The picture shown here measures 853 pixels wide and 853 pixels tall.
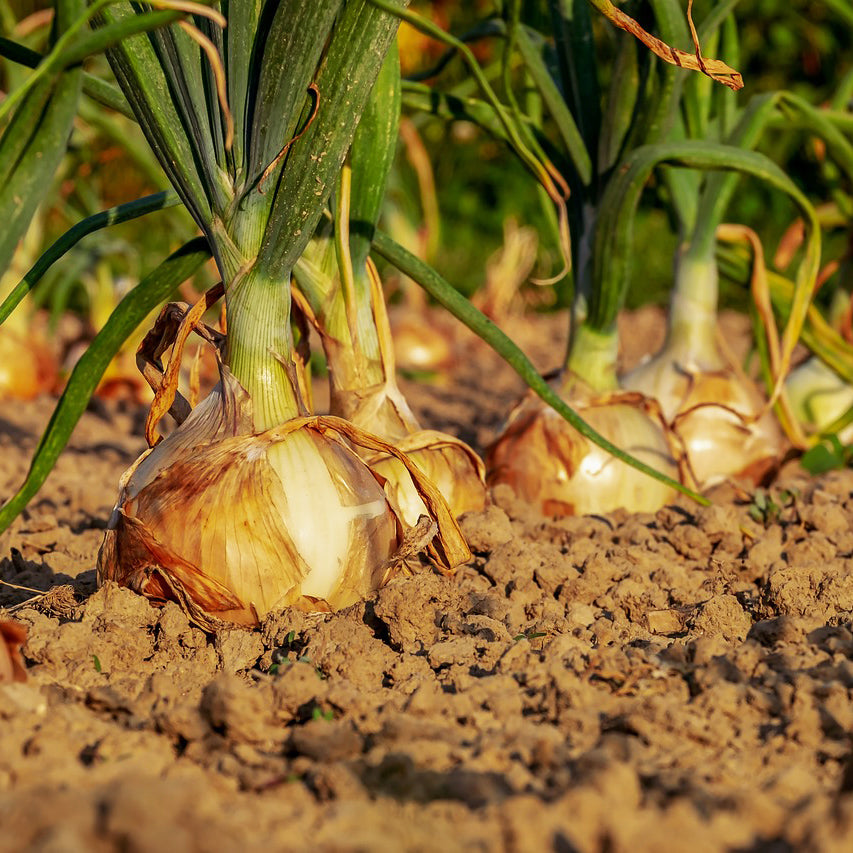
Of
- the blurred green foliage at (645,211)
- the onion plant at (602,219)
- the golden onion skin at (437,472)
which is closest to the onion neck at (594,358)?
the onion plant at (602,219)

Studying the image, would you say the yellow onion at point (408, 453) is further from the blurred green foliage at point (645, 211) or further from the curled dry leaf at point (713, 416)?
the blurred green foliage at point (645, 211)

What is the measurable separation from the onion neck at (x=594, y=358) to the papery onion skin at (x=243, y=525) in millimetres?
650

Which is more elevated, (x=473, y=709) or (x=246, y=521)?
(x=246, y=521)

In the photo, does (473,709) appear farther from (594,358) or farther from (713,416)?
(713,416)

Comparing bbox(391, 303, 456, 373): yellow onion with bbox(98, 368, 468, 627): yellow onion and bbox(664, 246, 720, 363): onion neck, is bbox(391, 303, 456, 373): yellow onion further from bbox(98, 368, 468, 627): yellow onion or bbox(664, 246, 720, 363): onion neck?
bbox(98, 368, 468, 627): yellow onion

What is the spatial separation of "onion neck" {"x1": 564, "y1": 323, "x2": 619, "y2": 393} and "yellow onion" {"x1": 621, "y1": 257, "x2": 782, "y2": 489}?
120 millimetres

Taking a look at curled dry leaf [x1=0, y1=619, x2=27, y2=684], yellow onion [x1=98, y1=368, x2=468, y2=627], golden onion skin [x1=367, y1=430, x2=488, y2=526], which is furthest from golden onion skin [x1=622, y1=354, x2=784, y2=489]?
curled dry leaf [x1=0, y1=619, x2=27, y2=684]

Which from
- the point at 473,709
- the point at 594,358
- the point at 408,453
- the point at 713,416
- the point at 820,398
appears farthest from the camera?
the point at 820,398

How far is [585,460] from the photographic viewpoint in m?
1.72

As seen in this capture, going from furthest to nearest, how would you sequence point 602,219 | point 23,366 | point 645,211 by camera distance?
point 645,211 → point 23,366 → point 602,219

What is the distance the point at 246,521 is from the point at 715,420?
1019 millimetres

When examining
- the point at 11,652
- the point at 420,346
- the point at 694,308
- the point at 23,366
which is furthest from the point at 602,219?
the point at 420,346

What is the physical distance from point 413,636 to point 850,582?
0.53 metres

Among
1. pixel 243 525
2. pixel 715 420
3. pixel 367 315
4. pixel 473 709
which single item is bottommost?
pixel 473 709
